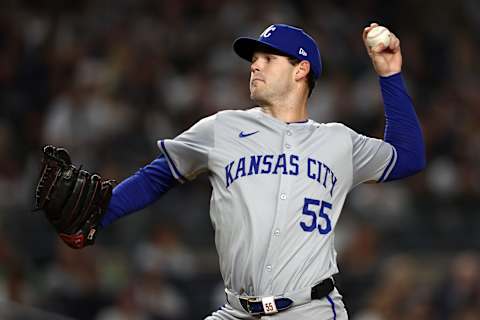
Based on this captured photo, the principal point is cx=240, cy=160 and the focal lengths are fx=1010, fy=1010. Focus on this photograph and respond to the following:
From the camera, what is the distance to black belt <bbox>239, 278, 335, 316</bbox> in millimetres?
3082

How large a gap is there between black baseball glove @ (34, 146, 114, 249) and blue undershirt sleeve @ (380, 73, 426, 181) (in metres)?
0.96

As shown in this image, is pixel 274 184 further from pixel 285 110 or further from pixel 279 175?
pixel 285 110

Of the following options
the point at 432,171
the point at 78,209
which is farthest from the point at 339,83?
the point at 78,209

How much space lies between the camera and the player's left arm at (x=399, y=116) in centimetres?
338

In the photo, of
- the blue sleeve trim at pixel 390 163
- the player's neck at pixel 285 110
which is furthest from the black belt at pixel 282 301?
the player's neck at pixel 285 110

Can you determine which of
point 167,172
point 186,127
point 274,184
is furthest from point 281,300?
point 186,127

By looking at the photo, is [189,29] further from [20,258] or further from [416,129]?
[416,129]

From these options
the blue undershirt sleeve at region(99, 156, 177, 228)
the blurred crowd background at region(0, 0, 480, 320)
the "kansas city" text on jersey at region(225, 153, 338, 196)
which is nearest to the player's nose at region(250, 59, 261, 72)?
the "kansas city" text on jersey at region(225, 153, 338, 196)

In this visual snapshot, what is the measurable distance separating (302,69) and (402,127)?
0.39 meters

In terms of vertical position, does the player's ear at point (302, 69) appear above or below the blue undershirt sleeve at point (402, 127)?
above

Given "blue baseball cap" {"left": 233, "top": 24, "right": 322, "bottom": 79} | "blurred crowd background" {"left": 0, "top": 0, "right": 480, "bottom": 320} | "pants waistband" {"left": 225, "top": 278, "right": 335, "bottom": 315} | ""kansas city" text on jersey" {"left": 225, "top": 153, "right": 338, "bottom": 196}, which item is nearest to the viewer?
"pants waistband" {"left": 225, "top": 278, "right": 335, "bottom": 315}

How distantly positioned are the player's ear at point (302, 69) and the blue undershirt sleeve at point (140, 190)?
0.52m

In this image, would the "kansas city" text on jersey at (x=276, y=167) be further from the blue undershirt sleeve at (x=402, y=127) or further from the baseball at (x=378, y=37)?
the baseball at (x=378, y=37)

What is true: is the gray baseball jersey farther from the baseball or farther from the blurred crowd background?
the blurred crowd background
